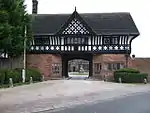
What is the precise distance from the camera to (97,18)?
56469 mm

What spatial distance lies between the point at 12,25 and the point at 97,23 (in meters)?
19.0

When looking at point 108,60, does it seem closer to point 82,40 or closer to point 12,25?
point 82,40

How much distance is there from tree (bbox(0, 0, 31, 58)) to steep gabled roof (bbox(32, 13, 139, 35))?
33.9ft

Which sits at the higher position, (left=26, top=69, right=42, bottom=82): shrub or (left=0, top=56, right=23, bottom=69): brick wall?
(left=0, top=56, right=23, bottom=69): brick wall

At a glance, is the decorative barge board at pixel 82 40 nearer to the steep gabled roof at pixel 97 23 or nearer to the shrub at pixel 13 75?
the steep gabled roof at pixel 97 23

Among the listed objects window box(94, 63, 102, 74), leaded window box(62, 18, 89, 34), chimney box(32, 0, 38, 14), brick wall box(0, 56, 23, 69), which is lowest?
window box(94, 63, 102, 74)

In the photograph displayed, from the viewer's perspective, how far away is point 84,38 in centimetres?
5206

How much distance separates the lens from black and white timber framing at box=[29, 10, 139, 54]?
51.8m

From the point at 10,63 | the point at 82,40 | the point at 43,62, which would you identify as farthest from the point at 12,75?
the point at 82,40

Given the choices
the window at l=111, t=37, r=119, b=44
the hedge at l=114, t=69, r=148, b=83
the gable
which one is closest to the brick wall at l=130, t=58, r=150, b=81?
the window at l=111, t=37, r=119, b=44

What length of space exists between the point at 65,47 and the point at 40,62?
3960 mm

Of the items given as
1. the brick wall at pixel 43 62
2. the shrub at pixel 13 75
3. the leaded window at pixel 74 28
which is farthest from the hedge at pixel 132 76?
the shrub at pixel 13 75

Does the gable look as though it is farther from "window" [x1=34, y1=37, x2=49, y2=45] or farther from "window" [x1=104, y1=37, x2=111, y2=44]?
"window" [x1=104, y1=37, x2=111, y2=44]

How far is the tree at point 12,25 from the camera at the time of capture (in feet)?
115
